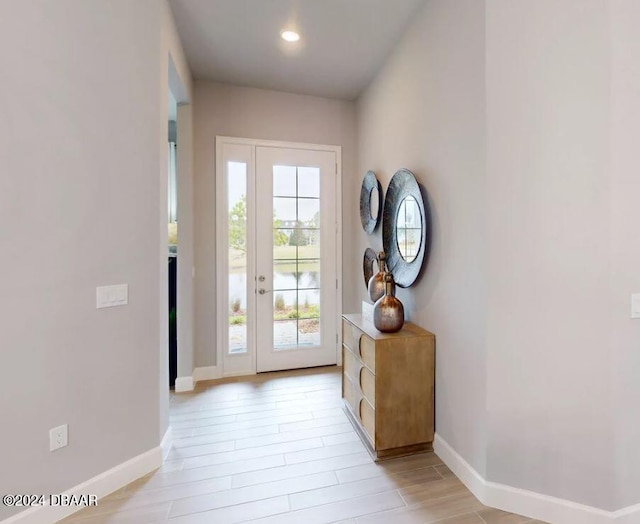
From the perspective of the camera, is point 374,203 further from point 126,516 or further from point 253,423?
point 126,516

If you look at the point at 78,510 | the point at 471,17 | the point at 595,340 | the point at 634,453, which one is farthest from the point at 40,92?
the point at 634,453

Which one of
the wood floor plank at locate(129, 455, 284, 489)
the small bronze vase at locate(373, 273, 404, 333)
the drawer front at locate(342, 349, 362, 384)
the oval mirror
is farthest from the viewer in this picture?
the oval mirror

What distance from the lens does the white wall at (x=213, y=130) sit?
11.0ft

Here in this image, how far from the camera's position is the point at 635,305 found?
1533 millimetres

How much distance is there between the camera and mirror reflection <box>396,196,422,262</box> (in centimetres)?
235

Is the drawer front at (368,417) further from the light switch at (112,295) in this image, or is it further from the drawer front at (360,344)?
the light switch at (112,295)

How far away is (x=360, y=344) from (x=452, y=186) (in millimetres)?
1225

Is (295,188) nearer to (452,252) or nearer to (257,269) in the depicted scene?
(257,269)

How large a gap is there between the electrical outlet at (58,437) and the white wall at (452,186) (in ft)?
6.95

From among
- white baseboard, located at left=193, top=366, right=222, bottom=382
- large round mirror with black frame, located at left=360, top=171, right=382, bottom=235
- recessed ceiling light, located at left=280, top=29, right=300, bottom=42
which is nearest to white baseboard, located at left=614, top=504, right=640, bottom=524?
large round mirror with black frame, located at left=360, top=171, right=382, bottom=235

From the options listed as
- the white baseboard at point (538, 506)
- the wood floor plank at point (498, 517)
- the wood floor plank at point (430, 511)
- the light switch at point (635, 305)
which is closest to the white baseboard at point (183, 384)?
the wood floor plank at point (430, 511)

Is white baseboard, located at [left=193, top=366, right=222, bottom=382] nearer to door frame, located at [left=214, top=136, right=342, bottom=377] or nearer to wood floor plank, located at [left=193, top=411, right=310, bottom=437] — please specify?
door frame, located at [left=214, top=136, right=342, bottom=377]

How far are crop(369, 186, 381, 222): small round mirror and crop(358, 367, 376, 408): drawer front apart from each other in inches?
58.2

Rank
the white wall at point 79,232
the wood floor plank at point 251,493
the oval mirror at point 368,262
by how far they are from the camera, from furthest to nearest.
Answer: the oval mirror at point 368,262
the wood floor plank at point 251,493
the white wall at point 79,232
